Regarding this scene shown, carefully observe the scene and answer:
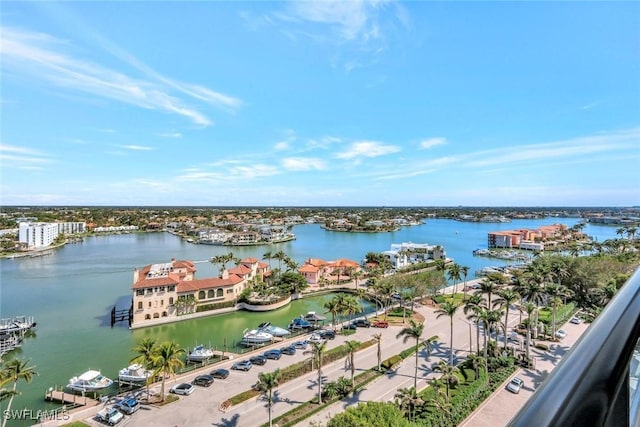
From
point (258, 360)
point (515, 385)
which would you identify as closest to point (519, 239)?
point (515, 385)

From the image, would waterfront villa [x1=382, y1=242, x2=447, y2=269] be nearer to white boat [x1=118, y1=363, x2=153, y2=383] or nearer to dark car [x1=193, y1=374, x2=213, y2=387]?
dark car [x1=193, y1=374, x2=213, y2=387]

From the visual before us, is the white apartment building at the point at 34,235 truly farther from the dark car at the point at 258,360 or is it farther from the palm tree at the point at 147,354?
the dark car at the point at 258,360

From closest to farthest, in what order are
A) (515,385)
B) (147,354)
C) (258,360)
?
(147,354) → (515,385) → (258,360)

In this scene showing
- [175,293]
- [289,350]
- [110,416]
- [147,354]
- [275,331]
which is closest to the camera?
[110,416]

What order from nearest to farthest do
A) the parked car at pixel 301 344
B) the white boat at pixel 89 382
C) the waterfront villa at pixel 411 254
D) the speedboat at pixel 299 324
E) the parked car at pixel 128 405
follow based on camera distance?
the parked car at pixel 128 405 → the white boat at pixel 89 382 → the parked car at pixel 301 344 → the speedboat at pixel 299 324 → the waterfront villa at pixel 411 254

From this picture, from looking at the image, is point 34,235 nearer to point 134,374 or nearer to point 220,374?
point 134,374

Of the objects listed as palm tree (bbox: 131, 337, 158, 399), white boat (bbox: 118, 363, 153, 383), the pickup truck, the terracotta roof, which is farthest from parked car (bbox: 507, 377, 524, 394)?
the terracotta roof

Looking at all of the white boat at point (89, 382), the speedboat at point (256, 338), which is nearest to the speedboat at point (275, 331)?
the speedboat at point (256, 338)
